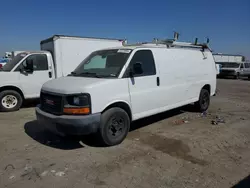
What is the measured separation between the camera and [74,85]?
4.42 m

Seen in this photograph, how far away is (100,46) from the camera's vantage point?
9.57m

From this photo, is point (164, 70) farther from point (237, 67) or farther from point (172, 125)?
point (237, 67)

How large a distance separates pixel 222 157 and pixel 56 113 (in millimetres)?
3262

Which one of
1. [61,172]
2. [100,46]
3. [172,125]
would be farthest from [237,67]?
[61,172]

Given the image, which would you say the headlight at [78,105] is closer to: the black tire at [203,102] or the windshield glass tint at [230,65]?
the black tire at [203,102]

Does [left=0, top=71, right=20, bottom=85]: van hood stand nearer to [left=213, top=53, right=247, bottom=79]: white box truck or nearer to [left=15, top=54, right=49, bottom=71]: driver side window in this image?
[left=15, top=54, right=49, bottom=71]: driver side window

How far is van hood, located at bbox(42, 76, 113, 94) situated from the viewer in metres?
4.24

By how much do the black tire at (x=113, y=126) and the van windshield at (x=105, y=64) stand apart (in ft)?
2.61

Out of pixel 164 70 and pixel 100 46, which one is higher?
pixel 100 46

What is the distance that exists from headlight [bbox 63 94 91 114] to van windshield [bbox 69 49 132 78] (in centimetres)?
79

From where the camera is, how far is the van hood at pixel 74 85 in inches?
167

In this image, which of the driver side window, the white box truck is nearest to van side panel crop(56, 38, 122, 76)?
the driver side window

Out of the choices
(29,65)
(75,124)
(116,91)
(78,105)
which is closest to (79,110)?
(78,105)

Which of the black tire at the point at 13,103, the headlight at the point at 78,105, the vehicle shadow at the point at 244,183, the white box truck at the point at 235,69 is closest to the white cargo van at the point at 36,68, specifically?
the black tire at the point at 13,103
